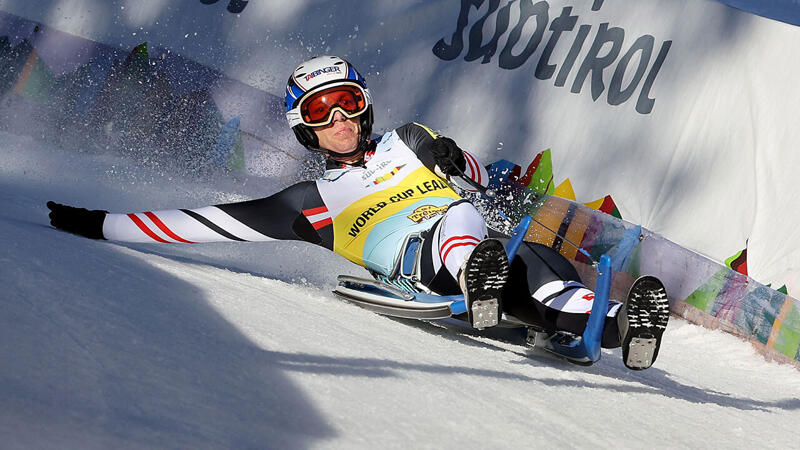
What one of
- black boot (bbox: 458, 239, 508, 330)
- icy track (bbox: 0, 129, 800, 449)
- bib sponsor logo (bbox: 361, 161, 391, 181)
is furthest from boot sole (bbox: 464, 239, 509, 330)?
bib sponsor logo (bbox: 361, 161, 391, 181)

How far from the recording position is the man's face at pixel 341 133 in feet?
11.0

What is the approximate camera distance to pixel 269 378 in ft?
5.74

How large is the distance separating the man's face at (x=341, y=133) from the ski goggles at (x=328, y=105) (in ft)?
0.06

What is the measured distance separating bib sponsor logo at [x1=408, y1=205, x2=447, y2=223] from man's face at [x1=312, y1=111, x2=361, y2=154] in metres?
0.42

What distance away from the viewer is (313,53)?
20.4 ft

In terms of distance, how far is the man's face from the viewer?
3.35 m

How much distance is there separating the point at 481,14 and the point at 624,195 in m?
1.60

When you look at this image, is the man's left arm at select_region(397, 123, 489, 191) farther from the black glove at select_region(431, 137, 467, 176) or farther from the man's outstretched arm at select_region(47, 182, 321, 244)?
the man's outstretched arm at select_region(47, 182, 321, 244)

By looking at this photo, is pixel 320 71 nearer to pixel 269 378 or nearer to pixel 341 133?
pixel 341 133

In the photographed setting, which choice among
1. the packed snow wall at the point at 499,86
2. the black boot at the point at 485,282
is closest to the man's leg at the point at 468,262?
the black boot at the point at 485,282

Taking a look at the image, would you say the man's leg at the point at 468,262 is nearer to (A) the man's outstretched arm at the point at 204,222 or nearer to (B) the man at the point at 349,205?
(B) the man at the point at 349,205

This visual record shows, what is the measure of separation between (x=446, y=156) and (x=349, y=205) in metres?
0.45

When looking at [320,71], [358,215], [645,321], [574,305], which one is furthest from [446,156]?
[645,321]

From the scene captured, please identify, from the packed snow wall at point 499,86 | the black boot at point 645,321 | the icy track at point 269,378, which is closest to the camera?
the icy track at point 269,378
